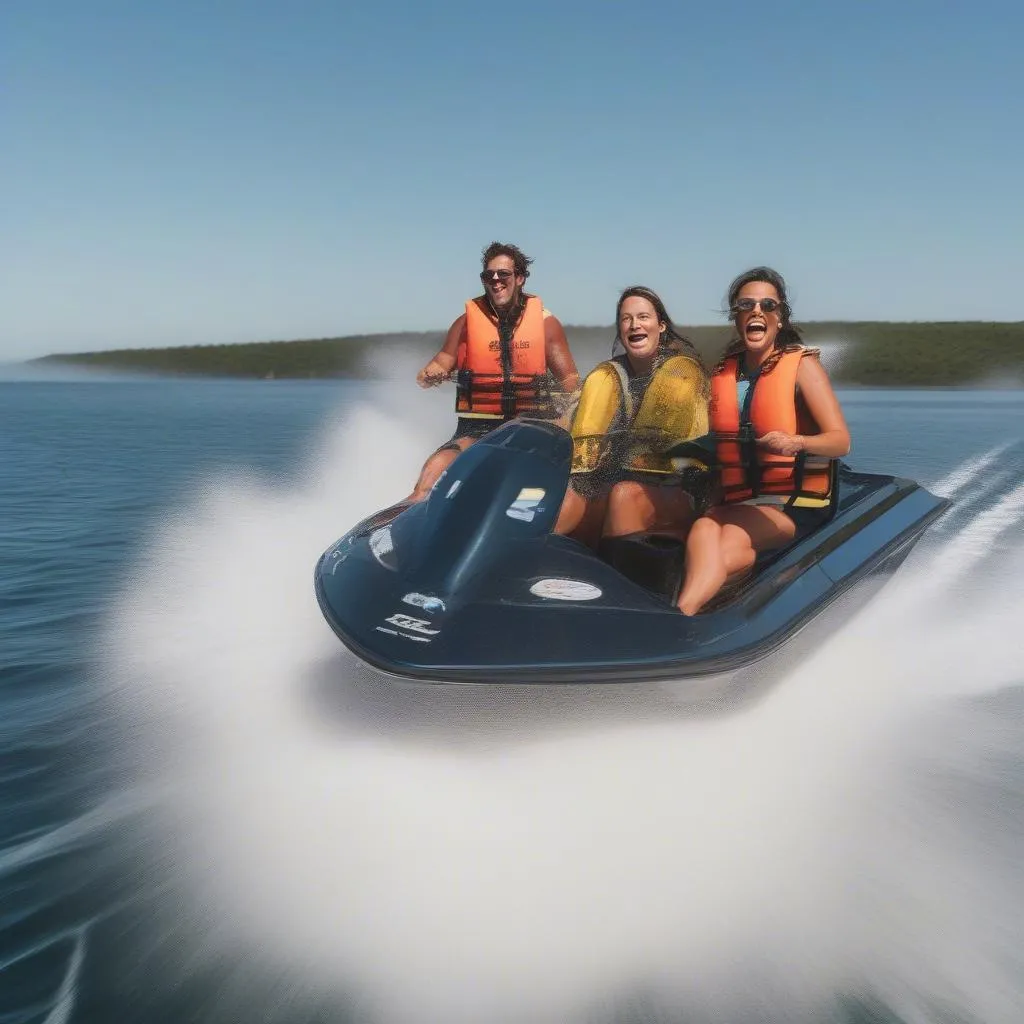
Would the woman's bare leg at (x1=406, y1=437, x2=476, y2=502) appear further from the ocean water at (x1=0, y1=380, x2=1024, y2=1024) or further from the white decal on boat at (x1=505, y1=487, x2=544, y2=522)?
the white decal on boat at (x1=505, y1=487, x2=544, y2=522)

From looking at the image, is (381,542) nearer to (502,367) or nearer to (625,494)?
(625,494)

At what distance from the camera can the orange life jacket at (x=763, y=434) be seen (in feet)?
10.5

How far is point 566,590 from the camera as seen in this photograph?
256cm

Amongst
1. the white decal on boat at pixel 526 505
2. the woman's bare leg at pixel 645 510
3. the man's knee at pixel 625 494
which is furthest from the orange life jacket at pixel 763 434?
the white decal on boat at pixel 526 505

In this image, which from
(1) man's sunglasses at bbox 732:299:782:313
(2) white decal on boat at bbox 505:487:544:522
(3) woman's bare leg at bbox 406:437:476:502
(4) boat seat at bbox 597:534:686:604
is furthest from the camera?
(3) woman's bare leg at bbox 406:437:476:502

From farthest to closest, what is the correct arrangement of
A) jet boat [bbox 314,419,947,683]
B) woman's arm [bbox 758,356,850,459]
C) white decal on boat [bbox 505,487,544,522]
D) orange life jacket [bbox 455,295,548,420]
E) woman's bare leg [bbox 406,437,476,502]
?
orange life jacket [bbox 455,295,548,420]
woman's bare leg [bbox 406,437,476,502]
woman's arm [bbox 758,356,850,459]
white decal on boat [bbox 505,487,544,522]
jet boat [bbox 314,419,947,683]

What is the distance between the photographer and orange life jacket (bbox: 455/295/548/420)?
176 inches

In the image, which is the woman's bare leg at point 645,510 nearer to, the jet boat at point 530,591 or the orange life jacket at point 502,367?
the jet boat at point 530,591

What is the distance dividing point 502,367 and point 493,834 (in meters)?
2.55

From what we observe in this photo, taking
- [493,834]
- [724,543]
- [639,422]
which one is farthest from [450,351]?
[493,834]

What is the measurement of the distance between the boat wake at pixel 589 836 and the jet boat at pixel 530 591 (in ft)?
0.36

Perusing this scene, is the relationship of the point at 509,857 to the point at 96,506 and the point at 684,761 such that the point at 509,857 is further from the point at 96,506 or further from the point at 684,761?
the point at 96,506

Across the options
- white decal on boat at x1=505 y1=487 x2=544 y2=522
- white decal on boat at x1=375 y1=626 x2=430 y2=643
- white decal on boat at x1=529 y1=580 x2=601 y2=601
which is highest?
white decal on boat at x1=505 y1=487 x2=544 y2=522

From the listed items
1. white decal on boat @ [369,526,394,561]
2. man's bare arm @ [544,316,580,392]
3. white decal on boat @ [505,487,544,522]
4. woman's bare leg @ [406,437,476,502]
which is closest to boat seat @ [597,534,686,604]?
white decal on boat @ [505,487,544,522]
